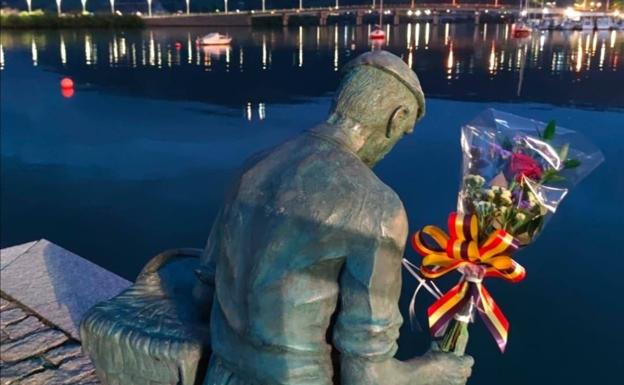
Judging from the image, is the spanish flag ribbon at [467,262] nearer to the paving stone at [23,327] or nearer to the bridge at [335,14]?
the paving stone at [23,327]

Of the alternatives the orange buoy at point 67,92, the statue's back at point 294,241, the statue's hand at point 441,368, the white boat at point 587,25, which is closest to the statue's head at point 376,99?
the statue's back at point 294,241

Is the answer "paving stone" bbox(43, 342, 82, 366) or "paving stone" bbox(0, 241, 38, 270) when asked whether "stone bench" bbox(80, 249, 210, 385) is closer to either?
"paving stone" bbox(43, 342, 82, 366)

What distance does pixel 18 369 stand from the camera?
16.3ft

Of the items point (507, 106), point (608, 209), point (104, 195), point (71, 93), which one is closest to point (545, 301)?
point (608, 209)

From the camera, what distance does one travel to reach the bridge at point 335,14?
8975 cm

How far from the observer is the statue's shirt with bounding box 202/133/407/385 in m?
2.17

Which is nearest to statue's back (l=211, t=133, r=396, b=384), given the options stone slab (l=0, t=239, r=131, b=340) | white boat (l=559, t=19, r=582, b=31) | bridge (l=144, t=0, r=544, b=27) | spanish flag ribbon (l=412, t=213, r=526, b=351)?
spanish flag ribbon (l=412, t=213, r=526, b=351)

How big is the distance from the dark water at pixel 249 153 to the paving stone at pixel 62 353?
11.6 ft

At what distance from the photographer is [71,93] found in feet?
80.1

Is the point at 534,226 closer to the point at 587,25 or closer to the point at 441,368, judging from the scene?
the point at 441,368

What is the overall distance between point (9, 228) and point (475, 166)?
9051mm

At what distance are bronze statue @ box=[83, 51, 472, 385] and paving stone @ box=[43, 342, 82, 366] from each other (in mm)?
2958

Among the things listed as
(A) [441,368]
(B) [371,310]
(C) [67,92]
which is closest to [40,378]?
(A) [441,368]

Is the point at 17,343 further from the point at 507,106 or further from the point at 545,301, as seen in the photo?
the point at 507,106
